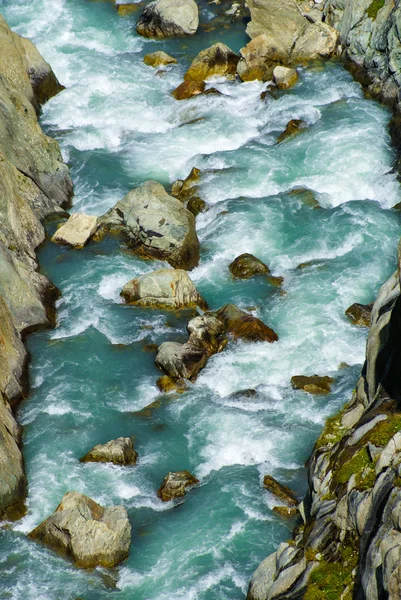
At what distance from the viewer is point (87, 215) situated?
31562mm

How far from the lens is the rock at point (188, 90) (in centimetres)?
4181

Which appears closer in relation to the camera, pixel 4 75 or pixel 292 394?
pixel 292 394

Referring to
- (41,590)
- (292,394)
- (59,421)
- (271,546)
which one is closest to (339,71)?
(292,394)

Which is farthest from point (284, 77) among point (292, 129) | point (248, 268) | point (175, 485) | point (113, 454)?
point (175, 485)

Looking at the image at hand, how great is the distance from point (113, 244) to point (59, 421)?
9.93 m

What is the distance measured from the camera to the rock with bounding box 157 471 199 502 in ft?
67.9

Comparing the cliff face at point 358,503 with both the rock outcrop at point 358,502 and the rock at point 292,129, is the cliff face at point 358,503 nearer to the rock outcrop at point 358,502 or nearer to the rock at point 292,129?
the rock outcrop at point 358,502

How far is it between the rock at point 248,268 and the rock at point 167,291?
7.44 ft

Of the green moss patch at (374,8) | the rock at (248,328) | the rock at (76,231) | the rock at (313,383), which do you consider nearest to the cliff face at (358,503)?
the rock at (313,383)

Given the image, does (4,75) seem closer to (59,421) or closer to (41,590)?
(59,421)

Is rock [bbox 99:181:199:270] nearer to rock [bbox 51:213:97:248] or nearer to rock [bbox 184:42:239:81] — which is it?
rock [bbox 51:213:97:248]

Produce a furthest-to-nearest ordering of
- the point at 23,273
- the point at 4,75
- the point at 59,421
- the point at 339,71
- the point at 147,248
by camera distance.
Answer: the point at 339,71, the point at 4,75, the point at 147,248, the point at 23,273, the point at 59,421

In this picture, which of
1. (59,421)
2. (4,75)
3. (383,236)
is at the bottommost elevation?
(59,421)

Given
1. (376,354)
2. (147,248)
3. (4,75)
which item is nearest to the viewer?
(376,354)
